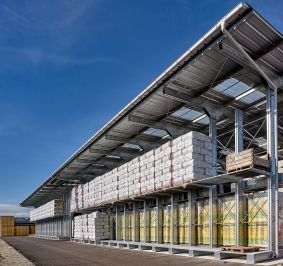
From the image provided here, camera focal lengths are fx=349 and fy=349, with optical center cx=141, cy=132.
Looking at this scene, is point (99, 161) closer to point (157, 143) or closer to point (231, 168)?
point (157, 143)

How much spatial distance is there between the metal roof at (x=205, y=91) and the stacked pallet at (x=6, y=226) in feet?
119

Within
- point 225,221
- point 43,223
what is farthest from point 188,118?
point 43,223

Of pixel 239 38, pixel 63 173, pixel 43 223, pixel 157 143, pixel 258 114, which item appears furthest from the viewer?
pixel 43 223

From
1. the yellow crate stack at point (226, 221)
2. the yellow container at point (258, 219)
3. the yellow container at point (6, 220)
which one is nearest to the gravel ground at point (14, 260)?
the yellow crate stack at point (226, 221)

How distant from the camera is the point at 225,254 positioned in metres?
12.8

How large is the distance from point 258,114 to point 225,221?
238 inches

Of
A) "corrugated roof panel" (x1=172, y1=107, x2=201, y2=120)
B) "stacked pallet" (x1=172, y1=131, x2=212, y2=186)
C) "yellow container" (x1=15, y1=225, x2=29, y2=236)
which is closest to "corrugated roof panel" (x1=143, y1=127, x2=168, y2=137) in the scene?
"corrugated roof panel" (x1=172, y1=107, x2=201, y2=120)

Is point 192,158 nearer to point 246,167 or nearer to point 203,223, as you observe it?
point 246,167

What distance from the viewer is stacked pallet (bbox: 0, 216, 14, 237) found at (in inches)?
2135

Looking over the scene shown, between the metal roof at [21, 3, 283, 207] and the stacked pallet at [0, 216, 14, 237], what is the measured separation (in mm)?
36269

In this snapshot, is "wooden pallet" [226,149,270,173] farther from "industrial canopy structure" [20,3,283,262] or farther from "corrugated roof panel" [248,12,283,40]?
"corrugated roof panel" [248,12,283,40]

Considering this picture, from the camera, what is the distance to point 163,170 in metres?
16.9

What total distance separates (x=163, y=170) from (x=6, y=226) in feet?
151

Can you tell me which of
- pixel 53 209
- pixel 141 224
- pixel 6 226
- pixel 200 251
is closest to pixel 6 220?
pixel 6 226
